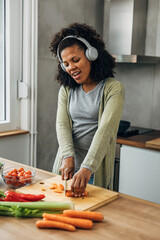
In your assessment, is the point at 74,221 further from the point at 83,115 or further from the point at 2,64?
the point at 2,64

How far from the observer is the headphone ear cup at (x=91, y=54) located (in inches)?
65.4

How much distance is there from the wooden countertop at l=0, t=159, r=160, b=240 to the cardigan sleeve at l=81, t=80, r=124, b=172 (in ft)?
0.94

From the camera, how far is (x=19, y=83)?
8.77ft

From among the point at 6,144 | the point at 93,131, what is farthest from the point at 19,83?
the point at 93,131

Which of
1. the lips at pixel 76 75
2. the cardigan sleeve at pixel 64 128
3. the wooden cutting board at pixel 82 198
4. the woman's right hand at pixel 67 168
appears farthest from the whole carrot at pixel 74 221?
the lips at pixel 76 75

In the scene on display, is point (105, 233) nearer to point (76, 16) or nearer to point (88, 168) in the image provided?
point (88, 168)

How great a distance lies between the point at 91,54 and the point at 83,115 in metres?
0.36

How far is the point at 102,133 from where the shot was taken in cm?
156

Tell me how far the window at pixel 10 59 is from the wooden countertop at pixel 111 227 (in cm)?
161

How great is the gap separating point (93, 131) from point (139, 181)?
944 millimetres

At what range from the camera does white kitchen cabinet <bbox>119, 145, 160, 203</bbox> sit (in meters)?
2.42

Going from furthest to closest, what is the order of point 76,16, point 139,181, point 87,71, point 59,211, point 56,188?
point 76,16, point 139,181, point 87,71, point 56,188, point 59,211

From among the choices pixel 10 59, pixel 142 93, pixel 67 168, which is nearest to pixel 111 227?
pixel 67 168

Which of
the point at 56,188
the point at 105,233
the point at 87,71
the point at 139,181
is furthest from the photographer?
the point at 139,181
